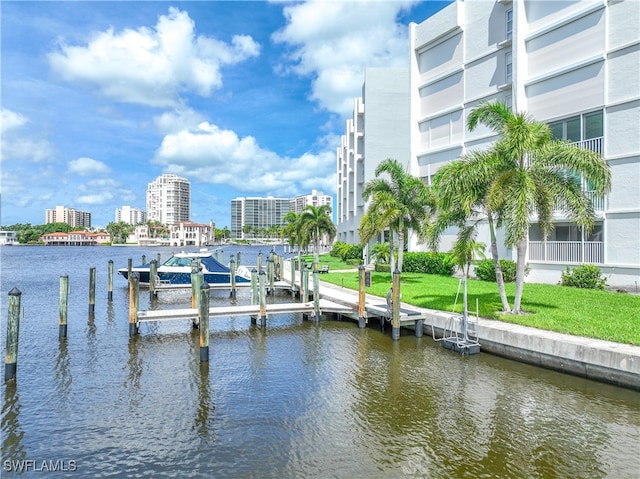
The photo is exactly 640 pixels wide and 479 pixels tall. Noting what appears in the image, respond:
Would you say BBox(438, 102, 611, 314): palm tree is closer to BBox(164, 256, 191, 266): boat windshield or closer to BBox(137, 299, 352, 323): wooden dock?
BBox(137, 299, 352, 323): wooden dock

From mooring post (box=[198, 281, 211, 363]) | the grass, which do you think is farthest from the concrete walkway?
mooring post (box=[198, 281, 211, 363])

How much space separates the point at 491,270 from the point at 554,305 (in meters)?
8.54

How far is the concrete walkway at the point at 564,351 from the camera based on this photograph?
34.5ft

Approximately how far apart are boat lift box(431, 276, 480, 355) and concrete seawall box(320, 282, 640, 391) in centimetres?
23

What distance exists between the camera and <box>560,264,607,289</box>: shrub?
67.3ft

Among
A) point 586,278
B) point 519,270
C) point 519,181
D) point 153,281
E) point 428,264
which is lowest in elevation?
point 153,281

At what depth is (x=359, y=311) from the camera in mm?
18172

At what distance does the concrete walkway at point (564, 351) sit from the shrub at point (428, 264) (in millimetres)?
13513

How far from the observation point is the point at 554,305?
16594 mm

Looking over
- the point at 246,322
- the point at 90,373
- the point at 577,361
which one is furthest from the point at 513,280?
the point at 90,373

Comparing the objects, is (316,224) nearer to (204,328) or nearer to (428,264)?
(428,264)

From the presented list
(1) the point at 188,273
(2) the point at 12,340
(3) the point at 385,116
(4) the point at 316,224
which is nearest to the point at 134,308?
(2) the point at 12,340

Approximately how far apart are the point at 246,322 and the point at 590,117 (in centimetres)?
1983

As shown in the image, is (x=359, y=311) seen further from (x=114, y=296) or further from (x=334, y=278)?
(x=114, y=296)
